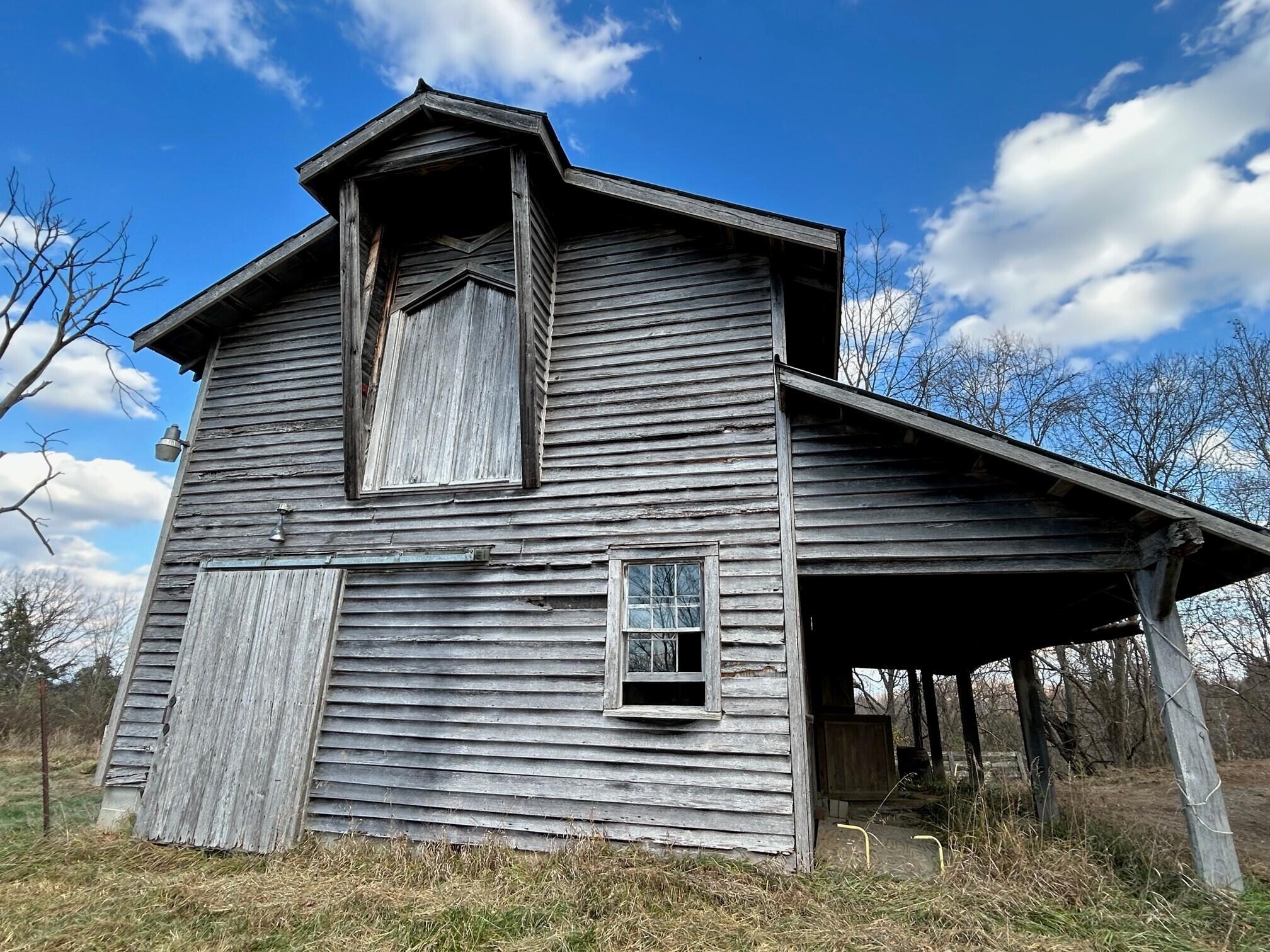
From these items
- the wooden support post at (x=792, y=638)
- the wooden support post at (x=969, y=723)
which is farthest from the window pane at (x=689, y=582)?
the wooden support post at (x=969, y=723)

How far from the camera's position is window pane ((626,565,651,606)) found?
6.29 m

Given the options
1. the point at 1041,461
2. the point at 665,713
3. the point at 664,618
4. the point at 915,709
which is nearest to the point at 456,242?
the point at 664,618

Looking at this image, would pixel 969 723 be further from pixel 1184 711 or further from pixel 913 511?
pixel 913 511

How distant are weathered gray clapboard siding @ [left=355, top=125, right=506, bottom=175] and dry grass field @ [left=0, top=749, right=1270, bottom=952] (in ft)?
22.6

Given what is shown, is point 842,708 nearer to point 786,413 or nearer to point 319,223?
point 786,413

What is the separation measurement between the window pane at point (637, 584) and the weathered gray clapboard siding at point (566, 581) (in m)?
0.24

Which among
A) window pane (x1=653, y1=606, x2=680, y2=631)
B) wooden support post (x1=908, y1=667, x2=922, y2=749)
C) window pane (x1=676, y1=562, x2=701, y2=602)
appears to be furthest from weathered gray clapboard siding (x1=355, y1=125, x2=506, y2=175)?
wooden support post (x1=908, y1=667, x2=922, y2=749)

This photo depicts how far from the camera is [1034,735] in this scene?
8789mm

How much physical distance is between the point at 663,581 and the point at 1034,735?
6034 millimetres

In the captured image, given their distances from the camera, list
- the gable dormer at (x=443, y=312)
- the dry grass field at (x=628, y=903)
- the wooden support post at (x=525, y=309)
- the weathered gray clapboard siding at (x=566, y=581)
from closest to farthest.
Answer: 1. the dry grass field at (x=628, y=903)
2. the weathered gray clapboard siding at (x=566, y=581)
3. the wooden support post at (x=525, y=309)
4. the gable dormer at (x=443, y=312)

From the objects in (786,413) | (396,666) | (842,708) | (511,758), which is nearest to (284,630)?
(396,666)

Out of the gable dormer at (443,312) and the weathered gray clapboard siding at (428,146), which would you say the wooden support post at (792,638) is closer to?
the gable dormer at (443,312)

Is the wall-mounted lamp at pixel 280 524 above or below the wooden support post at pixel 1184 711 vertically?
above

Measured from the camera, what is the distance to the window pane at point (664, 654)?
612 cm
